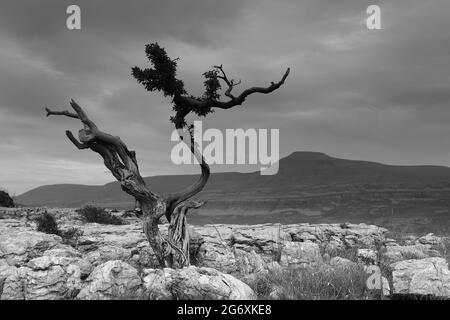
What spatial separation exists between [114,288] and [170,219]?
5348mm

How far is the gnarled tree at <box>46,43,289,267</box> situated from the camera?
530 inches

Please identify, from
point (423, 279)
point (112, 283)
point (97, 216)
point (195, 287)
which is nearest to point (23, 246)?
point (112, 283)

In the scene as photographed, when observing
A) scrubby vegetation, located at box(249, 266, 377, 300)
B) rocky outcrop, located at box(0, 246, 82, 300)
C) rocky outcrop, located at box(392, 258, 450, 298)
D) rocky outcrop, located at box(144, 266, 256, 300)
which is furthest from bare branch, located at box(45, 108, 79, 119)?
rocky outcrop, located at box(392, 258, 450, 298)

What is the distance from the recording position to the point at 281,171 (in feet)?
474

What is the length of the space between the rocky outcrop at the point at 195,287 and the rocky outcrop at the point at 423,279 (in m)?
3.44

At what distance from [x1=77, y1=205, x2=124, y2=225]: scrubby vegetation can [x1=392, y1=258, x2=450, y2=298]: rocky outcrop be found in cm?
1938

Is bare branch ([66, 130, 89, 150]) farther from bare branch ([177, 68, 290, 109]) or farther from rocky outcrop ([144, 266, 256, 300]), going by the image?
rocky outcrop ([144, 266, 256, 300])

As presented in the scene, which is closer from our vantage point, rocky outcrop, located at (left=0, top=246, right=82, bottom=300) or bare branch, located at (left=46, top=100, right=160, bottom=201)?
rocky outcrop, located at (left=0, top=246, right=82, bottom=300)

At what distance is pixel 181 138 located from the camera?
14.0m

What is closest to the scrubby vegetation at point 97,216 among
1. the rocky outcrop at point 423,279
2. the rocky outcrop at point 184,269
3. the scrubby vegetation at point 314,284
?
the rocky outcrop at point 184,269

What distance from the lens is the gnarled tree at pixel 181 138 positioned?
13.5 meters

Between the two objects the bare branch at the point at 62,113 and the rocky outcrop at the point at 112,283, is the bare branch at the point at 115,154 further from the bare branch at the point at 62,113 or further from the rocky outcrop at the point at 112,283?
the rocky outcrop at the point at 112,283
